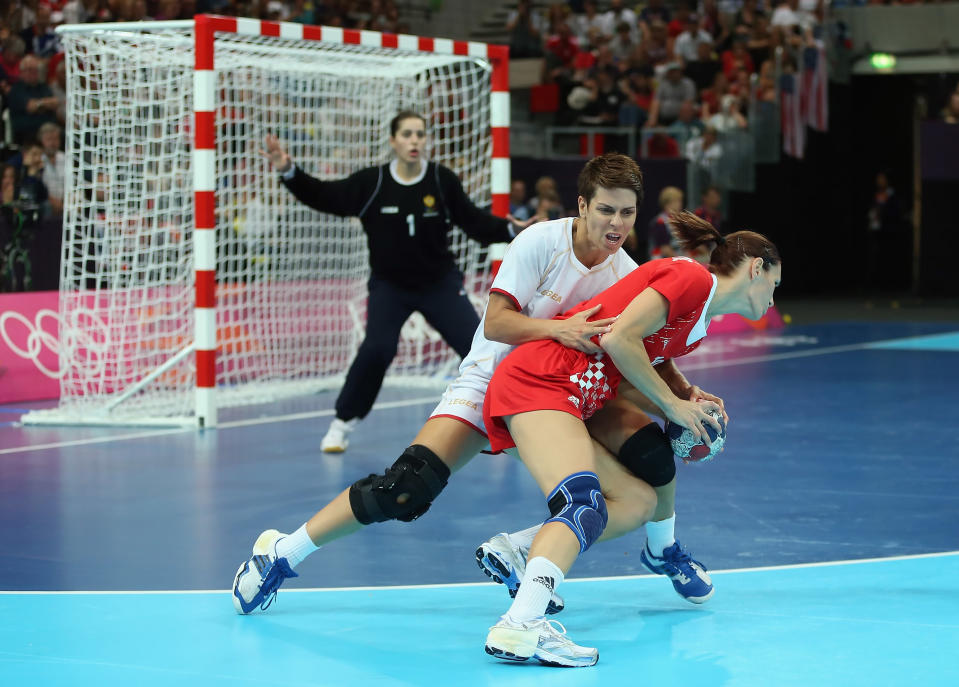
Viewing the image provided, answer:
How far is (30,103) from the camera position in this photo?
46.0ft

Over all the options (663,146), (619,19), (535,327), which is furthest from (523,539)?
(619,19)

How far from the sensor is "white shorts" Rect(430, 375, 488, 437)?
15.7 feet

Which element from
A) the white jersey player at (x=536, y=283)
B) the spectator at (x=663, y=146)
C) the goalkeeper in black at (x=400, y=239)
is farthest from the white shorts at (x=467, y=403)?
the spectator at (x=663, y=146)

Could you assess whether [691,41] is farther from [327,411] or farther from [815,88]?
[327,411]

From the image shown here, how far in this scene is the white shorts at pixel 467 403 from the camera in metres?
4.77

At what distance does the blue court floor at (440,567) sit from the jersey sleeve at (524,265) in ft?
3.87

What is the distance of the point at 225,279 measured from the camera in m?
12.6

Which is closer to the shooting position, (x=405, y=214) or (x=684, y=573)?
(x=684, y=573)

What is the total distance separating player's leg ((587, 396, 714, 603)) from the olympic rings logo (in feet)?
21.3

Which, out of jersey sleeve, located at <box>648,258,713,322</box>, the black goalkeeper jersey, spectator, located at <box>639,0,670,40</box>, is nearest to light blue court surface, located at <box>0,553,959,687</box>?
jersey sleeve, located at <box>648,258,713,322</box>

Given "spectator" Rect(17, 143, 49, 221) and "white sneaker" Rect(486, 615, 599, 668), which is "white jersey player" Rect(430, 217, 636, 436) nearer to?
"white sneaker" Rect(486, 615, 599, 668)

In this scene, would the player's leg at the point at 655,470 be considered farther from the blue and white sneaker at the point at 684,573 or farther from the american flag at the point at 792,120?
the american flag at the point at 792,120

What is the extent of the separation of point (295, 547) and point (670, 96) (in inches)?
647

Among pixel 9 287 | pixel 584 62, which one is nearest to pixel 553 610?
pixel 9 287
